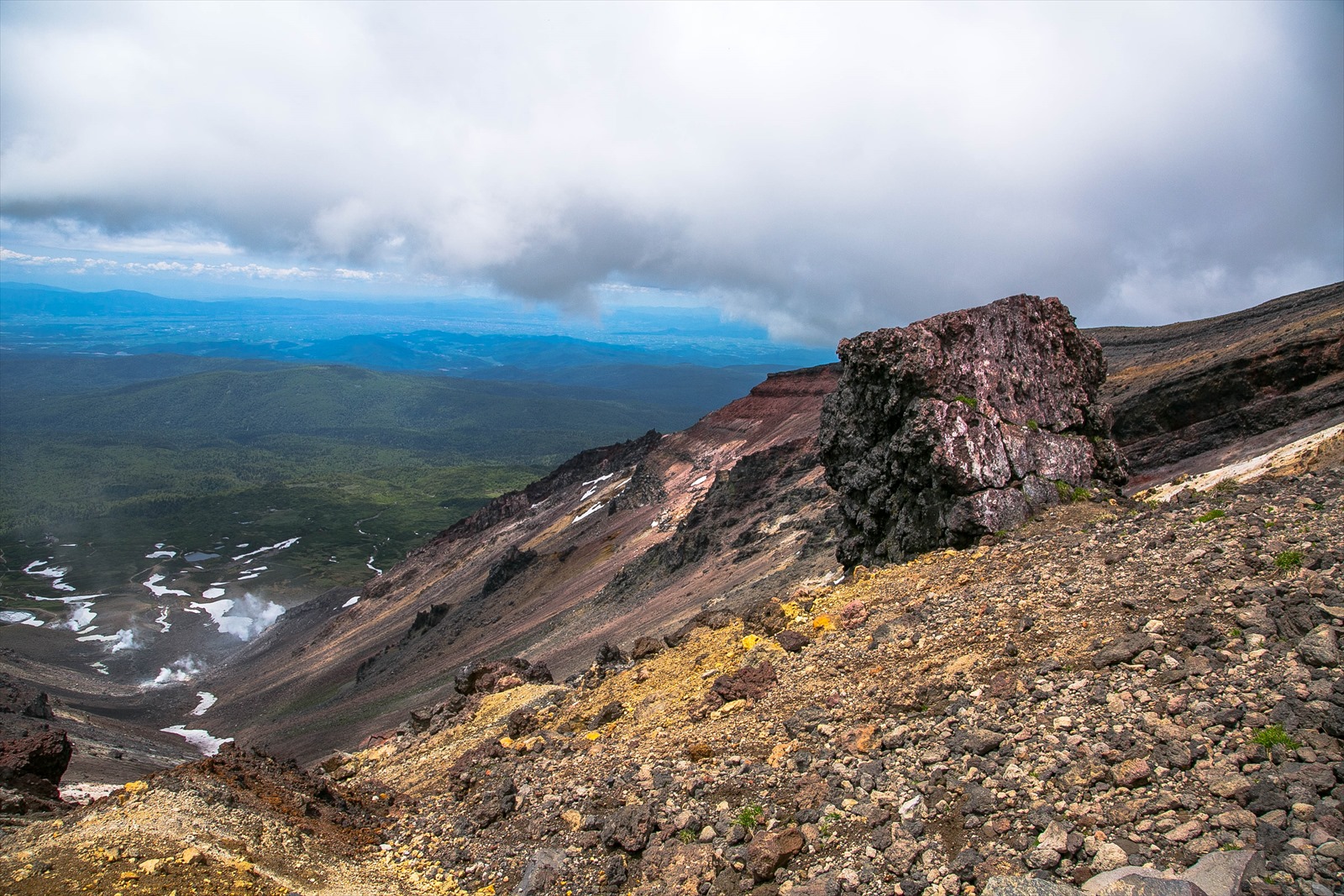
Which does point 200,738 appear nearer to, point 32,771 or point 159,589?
point 32,771

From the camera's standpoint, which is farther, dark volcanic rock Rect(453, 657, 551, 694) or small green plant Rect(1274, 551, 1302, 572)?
dark volcanic rock Rect(453, 657, 551, 694)

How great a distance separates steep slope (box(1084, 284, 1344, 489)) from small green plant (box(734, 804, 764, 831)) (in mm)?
18951

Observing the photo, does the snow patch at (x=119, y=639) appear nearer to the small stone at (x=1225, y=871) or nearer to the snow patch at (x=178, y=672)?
the snow patch at (x=178, y=672)

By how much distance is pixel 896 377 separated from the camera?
18.3m

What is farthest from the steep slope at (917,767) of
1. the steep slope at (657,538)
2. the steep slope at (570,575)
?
the steep slope at (570,575)

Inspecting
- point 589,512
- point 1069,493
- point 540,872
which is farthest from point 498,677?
point 589,512

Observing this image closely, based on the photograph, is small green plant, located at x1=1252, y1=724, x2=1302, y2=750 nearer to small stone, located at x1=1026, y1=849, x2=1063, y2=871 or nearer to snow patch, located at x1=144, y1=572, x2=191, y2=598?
small stone, located at x1=1026, y1=849, x2=1063, y2=871

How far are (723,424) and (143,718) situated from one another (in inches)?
1837

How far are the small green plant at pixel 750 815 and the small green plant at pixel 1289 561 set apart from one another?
7516mm

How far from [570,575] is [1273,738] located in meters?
45.5

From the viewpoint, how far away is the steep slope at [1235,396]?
971 inches

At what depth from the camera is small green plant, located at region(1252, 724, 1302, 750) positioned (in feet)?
23.4

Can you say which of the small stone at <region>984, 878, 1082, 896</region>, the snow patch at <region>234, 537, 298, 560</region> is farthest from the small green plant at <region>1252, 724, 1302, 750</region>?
the snow patch at <region>234, 537, 298, 560</region>

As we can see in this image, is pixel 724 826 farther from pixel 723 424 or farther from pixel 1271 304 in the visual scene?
pixel 723 424
